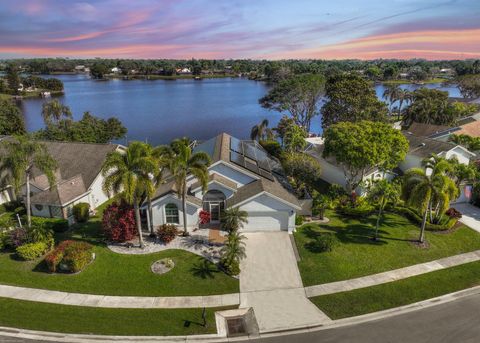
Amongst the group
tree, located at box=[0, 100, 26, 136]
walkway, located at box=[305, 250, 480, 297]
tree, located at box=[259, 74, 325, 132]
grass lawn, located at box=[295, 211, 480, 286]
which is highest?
tree, located at box=[259, 74, 325, 132]

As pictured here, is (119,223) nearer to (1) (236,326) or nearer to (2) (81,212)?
(2) (81,212)

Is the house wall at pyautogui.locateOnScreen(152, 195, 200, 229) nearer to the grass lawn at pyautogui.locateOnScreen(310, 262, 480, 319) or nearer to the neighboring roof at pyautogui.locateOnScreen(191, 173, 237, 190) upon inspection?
the neighboring roof at pyautogui.locateOnScreen(191, 173, 237, 190)

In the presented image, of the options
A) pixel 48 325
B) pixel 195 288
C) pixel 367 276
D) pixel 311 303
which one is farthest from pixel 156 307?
pixel 367 276

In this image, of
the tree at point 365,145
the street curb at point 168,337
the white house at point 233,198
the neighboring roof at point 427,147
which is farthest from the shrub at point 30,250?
the neighboring roof at point 427,147

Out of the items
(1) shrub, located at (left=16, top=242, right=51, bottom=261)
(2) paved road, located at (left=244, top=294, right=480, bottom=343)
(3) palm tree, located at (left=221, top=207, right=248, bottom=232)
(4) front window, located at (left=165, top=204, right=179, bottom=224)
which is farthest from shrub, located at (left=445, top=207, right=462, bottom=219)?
(1) shrub, located at (left=16, top=242, right=51, bottom=261)

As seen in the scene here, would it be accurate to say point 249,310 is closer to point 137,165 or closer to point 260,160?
point 137,165

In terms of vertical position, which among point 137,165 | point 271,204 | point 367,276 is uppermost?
point 137,165

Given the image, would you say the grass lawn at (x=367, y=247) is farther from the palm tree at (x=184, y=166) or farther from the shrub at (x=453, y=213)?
the palm tree at (x=184, y=166)
